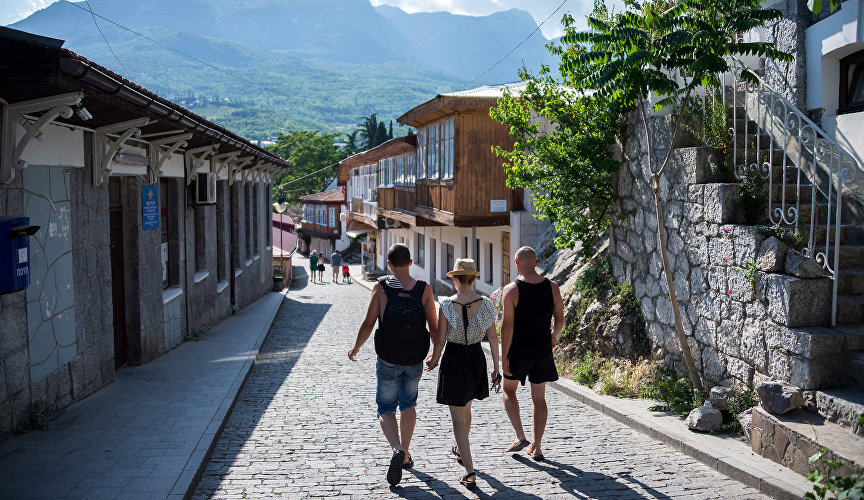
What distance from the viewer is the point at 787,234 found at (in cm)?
642

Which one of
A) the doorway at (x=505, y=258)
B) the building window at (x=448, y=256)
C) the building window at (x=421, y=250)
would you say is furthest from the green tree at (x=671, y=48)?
the building window at (x=421, y=250)

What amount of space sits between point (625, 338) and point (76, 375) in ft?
19.3

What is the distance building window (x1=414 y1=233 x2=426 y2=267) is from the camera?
2872 cm

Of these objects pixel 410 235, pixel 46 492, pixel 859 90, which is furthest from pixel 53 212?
pixel 410 235

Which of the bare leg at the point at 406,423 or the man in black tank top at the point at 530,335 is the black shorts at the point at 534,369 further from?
the bare leg at the point at 406,423

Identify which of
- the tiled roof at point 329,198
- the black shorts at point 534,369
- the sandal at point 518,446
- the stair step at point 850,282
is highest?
the tiled roof at point 329,198

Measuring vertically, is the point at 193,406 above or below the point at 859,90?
below

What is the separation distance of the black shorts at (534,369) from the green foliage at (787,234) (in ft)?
7.19

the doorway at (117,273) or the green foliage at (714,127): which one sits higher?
the green foliage at (714,127)

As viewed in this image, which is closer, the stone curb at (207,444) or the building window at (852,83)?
the stone curb at (207,444)

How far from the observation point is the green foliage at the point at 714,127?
740 centimetres

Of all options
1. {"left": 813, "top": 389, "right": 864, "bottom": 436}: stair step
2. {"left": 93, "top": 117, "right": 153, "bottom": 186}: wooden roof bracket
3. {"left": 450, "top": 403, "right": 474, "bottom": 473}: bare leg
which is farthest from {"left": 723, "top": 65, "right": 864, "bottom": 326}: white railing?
{"left": 93, "top": 117, "right": 153, "bottom": 186}: wooden roof bracket

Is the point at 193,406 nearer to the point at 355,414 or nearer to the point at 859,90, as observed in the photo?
the point at 355,414

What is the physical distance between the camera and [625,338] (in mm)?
8586
